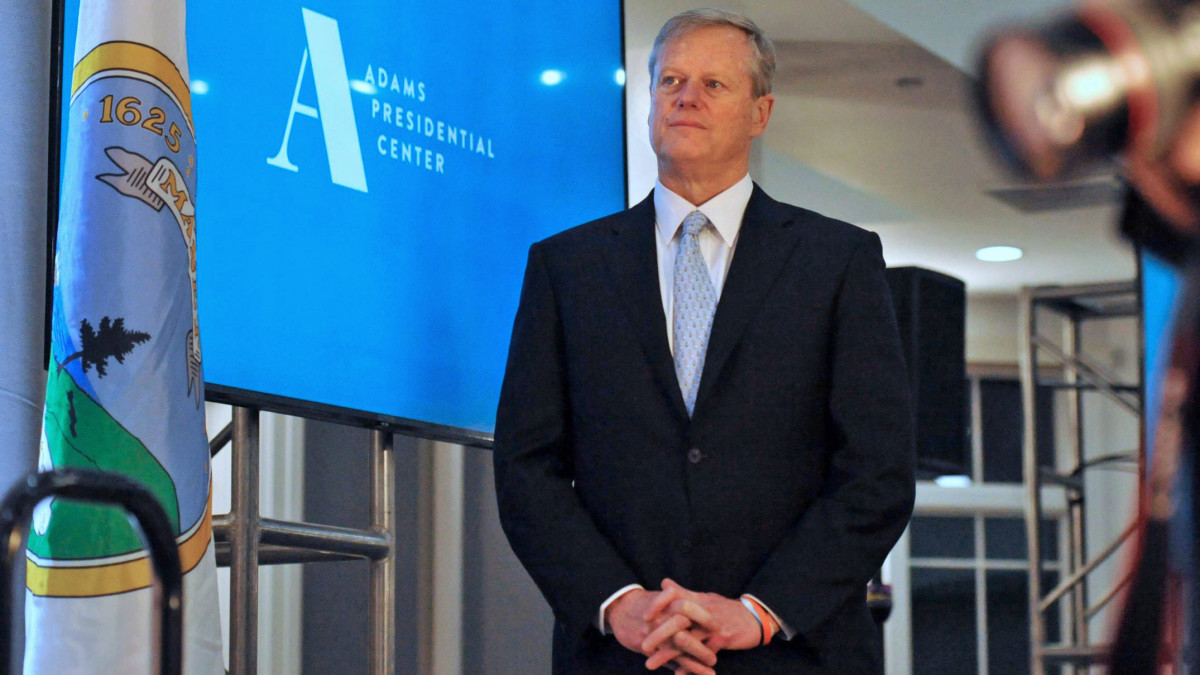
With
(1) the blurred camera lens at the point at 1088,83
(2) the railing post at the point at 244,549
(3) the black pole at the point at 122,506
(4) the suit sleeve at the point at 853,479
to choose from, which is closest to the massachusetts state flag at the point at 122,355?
(2) the railing post at the point at 244,549

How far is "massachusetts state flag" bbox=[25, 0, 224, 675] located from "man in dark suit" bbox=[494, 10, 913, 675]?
1.40 ft

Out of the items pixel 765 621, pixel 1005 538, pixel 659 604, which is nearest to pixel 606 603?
pixel 659 604

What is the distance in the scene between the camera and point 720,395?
1.82 meters

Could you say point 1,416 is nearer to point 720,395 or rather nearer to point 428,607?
point 720,395

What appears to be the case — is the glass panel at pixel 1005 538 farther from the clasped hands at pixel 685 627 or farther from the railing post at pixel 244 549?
the clasped hands at pixel 685 627

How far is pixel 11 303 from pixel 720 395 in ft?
3.32

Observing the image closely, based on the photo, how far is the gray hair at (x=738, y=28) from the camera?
1.98 m

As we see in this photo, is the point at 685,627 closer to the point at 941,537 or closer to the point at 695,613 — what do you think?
the point at 695,613

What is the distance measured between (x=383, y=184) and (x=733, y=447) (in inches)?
33.7

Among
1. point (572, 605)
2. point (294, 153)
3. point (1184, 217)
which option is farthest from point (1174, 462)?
point (294, 153)

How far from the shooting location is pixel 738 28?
6.50 feet

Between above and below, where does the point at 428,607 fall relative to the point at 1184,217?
below

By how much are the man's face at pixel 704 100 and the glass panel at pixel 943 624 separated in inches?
358

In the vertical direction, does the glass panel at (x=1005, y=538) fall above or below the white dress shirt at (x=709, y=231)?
below
